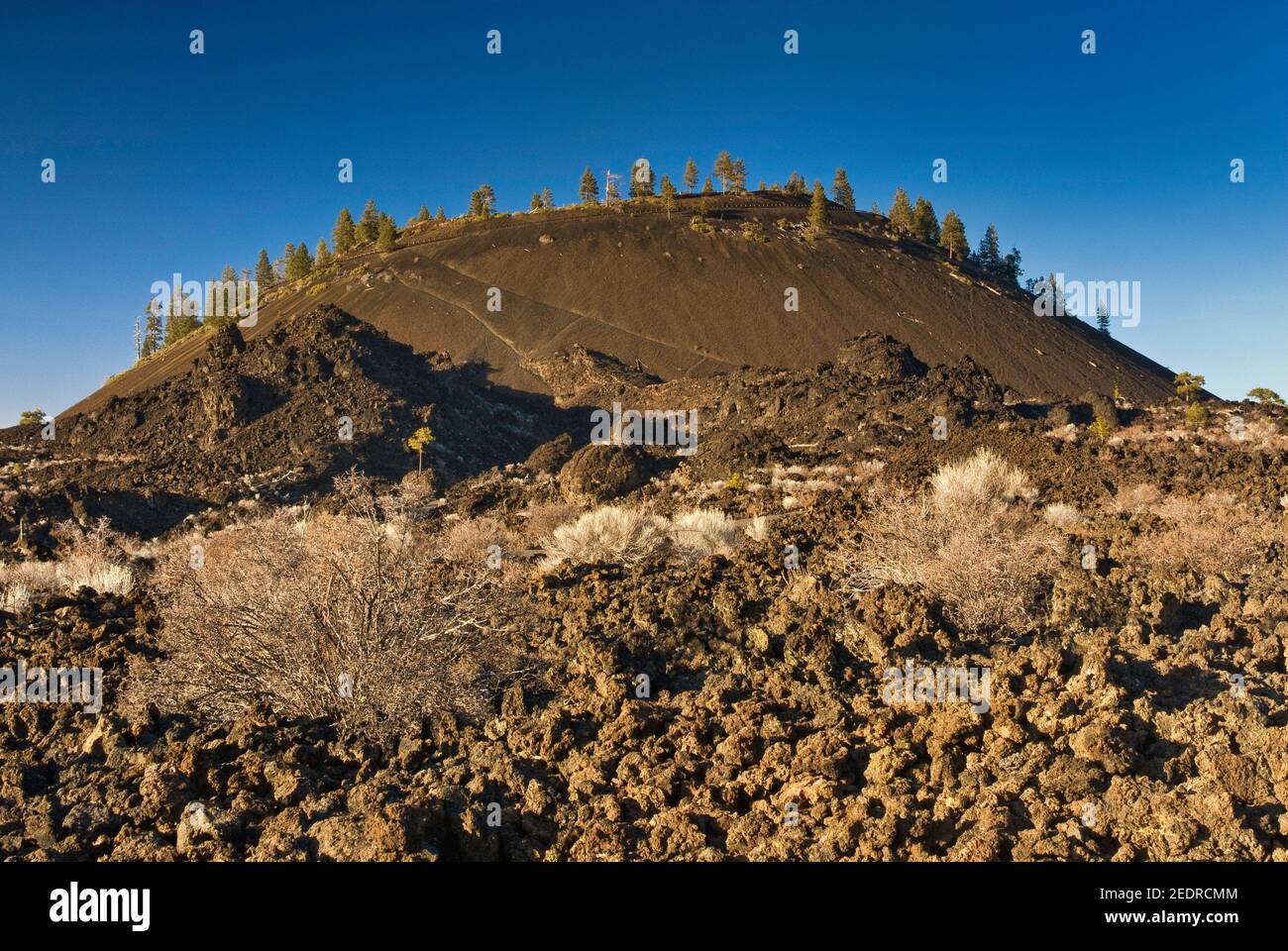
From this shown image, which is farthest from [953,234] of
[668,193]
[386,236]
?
[386,236]

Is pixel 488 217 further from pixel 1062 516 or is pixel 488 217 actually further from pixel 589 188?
pixel 1062 516

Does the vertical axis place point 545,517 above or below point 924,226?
below

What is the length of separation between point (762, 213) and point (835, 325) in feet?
79.7

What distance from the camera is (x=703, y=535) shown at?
15320 mm

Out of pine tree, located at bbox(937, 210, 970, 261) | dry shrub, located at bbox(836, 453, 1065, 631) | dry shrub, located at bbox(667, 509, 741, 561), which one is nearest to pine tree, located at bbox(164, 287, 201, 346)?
pine tree, located at bbox(937, 210, 970, 261)

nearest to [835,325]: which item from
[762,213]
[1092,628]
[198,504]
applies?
[762,213]

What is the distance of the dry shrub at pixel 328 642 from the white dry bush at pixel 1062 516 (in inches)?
360

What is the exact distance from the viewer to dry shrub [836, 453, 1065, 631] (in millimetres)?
7969

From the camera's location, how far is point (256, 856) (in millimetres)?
4543

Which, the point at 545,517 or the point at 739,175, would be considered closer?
the point at 545,517

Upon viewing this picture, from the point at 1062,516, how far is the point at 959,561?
22.3ft

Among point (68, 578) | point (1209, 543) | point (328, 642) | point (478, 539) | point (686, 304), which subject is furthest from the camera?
point (686, 304)

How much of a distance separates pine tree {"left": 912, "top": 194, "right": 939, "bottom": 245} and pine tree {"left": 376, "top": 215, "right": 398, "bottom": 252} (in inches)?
1633
